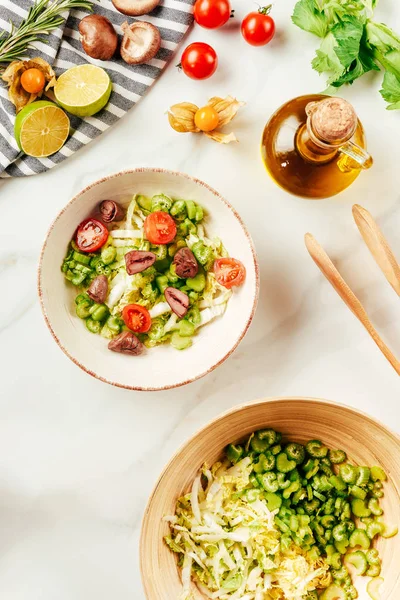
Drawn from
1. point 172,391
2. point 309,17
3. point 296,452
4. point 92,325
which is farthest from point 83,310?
point 309,17

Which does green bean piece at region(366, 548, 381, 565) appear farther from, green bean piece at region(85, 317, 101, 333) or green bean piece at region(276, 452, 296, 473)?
green bean piece at region(85, 317, 101, 333)

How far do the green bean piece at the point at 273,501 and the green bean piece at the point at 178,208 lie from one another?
0.90 metres

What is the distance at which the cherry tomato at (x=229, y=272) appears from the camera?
1.83 metres

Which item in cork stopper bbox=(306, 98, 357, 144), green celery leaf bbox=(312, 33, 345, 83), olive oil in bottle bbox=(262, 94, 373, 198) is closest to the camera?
cork stopper bbox=(306, 98, 357, 144)

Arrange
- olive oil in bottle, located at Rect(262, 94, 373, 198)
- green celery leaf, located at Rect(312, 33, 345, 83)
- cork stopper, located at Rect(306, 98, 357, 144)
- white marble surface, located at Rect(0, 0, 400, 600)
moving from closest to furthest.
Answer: cork stopper, located at Rect(306, 98, 357, 144), olive oil in bottle, located at Rect(262, 94, 373, 198), green celery leaf, located at Rect(312, 33, 345, 83), white marble surface, located at Rect(0, 0, 400, 600)

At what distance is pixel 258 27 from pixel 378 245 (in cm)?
76

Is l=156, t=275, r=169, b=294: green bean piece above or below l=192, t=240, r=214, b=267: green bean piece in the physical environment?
below

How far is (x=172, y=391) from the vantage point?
2.01 m

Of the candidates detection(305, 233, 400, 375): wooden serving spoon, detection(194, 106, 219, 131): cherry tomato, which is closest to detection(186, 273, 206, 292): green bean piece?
detection(305, 233, 400, 375): wooden serving spoon

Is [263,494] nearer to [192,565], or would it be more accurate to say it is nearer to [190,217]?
[192,565]

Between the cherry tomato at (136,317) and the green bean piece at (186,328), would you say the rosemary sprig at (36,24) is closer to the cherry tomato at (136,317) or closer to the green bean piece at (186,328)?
the cherry tomato at (136,317)

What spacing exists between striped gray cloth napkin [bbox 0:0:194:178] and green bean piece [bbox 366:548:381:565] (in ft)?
5.10

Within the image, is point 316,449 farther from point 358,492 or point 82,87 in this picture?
point 82,87

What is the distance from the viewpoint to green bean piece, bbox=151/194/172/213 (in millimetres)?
1852
